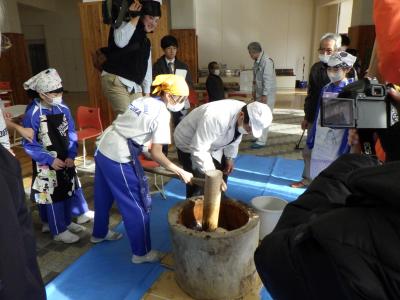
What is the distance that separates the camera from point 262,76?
14.9ft

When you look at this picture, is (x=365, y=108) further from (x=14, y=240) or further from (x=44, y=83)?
(x=44, y=83)

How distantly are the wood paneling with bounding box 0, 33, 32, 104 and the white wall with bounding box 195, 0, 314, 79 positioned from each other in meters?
5.18

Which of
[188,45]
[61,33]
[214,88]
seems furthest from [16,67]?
[214,88]

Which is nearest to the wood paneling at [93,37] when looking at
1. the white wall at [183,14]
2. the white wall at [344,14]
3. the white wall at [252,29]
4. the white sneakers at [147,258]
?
the white sneakers at [147,258]

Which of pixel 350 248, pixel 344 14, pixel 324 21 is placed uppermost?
pixel 344 14

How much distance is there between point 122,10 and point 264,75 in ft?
8.40

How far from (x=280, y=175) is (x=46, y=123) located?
95.2 inches

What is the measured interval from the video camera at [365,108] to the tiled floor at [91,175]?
137cm

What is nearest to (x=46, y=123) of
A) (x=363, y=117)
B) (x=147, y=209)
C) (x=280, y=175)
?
(x=147, y=209)

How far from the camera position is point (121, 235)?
2398 mm

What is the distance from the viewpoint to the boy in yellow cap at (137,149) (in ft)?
6.19

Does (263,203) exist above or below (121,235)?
above

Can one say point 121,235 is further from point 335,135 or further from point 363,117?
point 363,117

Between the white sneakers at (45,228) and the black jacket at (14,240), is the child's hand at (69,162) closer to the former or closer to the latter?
the white sneakers at (45,228)
